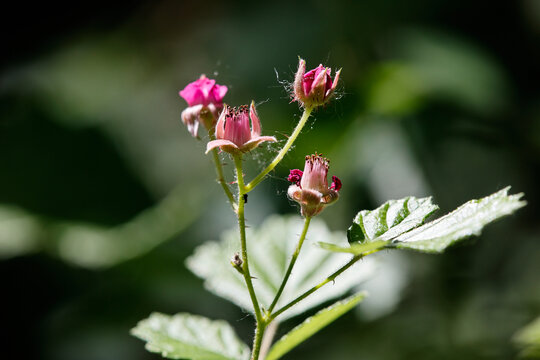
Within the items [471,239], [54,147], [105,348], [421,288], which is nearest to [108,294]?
[105,348]

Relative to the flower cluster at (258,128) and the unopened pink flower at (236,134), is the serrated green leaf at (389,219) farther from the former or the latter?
the unopened pink flower at (236,134)

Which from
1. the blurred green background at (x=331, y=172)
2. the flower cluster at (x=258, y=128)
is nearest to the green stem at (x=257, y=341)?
the flower cluster at (x=258, y=128)

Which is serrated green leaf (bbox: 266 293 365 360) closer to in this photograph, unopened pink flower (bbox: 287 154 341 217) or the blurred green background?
unopened pink flower (bbox: 287 154 341 217)

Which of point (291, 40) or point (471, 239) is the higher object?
point (291, 40)

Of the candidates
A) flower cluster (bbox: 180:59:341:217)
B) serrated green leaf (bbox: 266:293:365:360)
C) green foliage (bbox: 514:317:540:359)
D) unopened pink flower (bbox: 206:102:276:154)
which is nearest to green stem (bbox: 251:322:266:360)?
serrated green leaf (bbox: 266:293:365:360)

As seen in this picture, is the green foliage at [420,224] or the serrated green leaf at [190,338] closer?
the green foliage at [420,224]

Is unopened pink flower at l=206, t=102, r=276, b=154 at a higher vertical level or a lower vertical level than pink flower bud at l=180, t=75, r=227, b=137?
lower

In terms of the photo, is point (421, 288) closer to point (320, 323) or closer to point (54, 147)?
point (320, 323)
